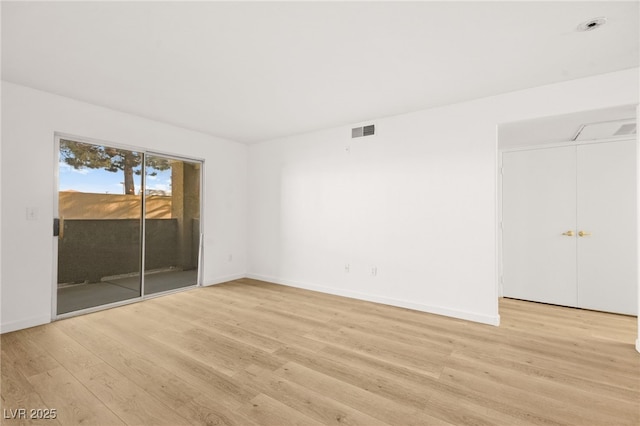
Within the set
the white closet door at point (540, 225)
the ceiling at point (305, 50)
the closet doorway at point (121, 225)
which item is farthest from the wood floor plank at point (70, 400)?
the white closet door at point (540, 225)

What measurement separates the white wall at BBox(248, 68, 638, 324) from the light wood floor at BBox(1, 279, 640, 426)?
511mm

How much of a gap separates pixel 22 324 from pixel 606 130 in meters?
7.15

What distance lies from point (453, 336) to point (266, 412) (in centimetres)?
207

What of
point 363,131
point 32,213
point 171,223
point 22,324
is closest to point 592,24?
point 363,131

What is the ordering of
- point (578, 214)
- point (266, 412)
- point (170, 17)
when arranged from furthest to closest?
1. point (578, 214)
2. point (170, 17)
3. point (266, 412)

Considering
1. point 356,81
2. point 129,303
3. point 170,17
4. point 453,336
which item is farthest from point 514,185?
point 129,303

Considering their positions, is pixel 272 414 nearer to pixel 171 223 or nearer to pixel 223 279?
pixel 171 223

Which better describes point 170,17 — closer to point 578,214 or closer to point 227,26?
point 227,26

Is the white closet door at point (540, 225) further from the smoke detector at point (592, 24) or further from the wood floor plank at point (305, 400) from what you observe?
the wood floor plank at point (305, 400)

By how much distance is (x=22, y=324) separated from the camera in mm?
3084

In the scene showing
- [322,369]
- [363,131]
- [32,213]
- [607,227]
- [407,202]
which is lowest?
[322,369]

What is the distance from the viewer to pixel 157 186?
14.4 feet

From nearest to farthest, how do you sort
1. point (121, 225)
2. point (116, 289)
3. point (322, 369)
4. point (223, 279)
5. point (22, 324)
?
point (322, 369)
point (22, 324)
point (121, 225)
point (116, 289)
point (223, 279)

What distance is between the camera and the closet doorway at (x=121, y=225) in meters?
3.54
